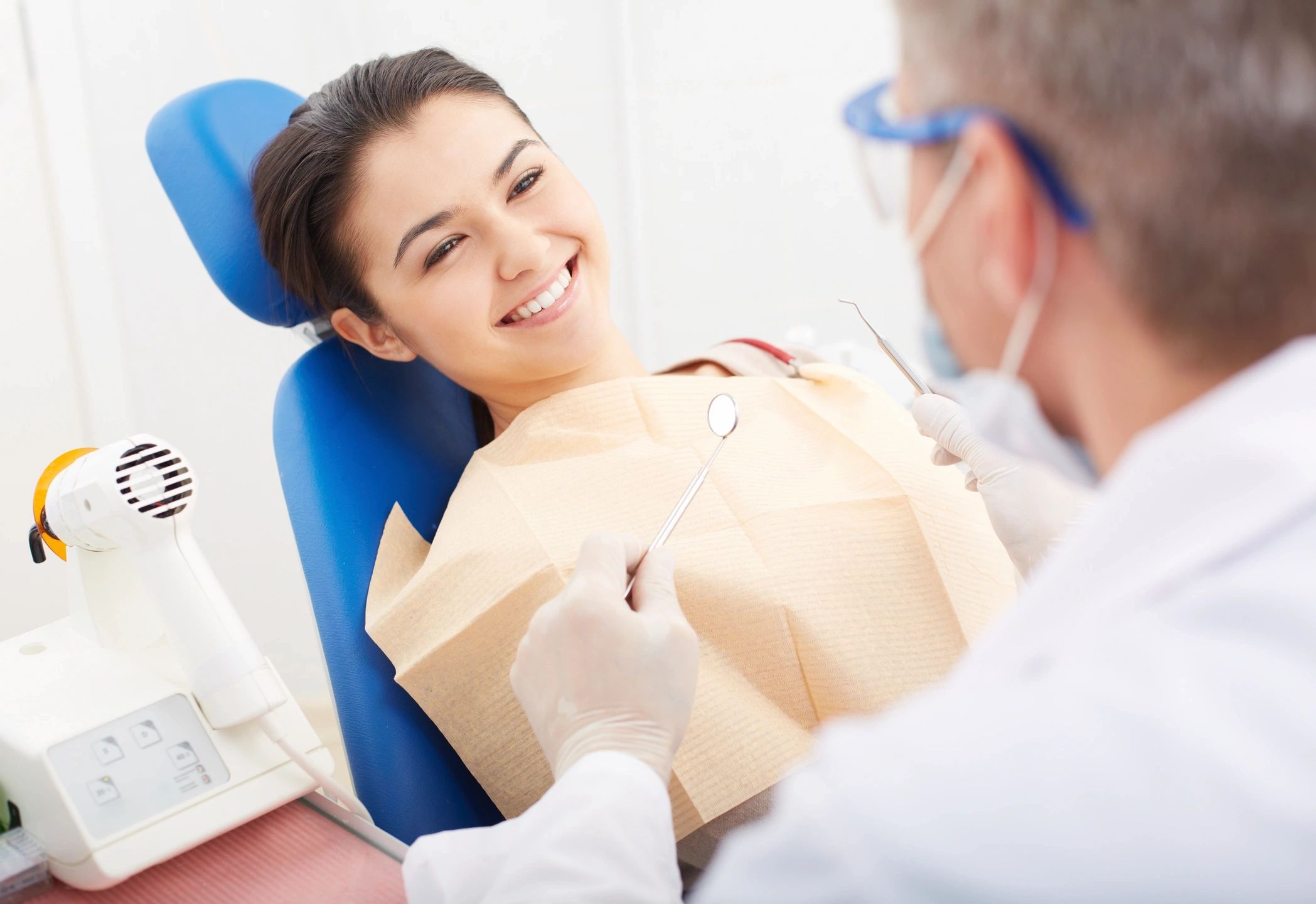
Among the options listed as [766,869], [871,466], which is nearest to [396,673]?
[871,466]

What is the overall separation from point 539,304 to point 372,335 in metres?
0.25

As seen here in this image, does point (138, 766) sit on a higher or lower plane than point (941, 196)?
lower

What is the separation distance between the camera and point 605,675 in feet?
3.00

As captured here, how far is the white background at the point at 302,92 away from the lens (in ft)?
6.86

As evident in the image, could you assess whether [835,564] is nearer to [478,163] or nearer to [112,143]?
[478,163]

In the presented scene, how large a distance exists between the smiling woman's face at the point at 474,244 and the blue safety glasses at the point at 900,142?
728 mm

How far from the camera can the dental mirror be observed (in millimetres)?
1245

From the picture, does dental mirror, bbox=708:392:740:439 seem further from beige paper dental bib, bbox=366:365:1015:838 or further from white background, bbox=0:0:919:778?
white background, bbox=0:0:919:778

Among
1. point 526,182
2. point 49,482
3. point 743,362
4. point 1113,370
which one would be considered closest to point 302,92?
point 526,182

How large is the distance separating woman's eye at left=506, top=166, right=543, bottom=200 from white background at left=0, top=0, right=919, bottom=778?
48.0 inches

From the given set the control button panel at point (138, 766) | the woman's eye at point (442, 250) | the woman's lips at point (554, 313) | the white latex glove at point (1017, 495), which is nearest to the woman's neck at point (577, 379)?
the woman's lips at point (554, 313)

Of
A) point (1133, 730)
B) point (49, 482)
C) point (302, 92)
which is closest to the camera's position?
point (1133, 730)

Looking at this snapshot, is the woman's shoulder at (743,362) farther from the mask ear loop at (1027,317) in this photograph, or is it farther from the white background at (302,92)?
the white background at (302,92)

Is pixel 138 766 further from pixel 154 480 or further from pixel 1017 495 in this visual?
pixel 1017 495
